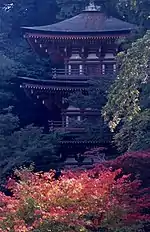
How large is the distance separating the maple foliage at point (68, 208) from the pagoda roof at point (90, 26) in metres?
10.9

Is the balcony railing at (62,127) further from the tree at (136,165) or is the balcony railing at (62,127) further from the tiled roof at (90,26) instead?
the tree at (136,165)

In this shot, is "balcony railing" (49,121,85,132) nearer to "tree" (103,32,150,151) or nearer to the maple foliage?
"tree" (103,32,150,151)

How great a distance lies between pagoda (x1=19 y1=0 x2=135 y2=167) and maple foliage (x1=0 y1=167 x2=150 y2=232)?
9274mm

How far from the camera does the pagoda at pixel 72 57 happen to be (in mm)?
18531

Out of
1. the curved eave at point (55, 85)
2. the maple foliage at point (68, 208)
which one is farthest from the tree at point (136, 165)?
the curved eave at point (55, 85)

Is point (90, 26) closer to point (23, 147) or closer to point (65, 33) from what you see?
point (65, 33)

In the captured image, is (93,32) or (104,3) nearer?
(93,32)

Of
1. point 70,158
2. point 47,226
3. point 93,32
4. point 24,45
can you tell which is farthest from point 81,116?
point 47,226

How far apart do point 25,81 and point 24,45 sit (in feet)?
27.0

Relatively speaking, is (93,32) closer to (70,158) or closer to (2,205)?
(70,158)

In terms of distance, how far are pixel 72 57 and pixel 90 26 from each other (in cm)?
150

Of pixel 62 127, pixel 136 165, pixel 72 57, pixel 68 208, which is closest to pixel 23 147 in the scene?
pixel 62 127

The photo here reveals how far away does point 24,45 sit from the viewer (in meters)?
26.6

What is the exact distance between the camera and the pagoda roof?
19.1 m
